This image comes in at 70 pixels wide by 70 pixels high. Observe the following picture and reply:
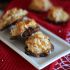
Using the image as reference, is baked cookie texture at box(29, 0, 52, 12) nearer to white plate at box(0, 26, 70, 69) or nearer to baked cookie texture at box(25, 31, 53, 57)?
white plate at box(0, 26, 70, 69)

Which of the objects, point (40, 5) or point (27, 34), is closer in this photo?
point (27, 34)

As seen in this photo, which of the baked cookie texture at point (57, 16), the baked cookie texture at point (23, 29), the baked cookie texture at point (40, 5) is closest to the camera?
the baked cookie texture at point (23, 29)

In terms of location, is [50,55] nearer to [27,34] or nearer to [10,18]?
[27,34]

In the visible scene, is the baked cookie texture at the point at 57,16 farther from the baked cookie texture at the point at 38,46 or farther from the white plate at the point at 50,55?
the baked cookie texture at the point at 38,46

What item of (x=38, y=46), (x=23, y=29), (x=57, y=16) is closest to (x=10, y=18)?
(x=23, y=29)

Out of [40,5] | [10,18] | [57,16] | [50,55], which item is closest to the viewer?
[50,55]

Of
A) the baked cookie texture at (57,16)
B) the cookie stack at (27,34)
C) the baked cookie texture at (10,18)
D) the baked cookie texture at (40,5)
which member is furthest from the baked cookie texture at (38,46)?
the baked cookie texture at (40,5)

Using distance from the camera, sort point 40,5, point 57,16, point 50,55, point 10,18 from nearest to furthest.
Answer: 1. point 50,55
2. point 10,18
3. point 57,16
4. point 40,5
